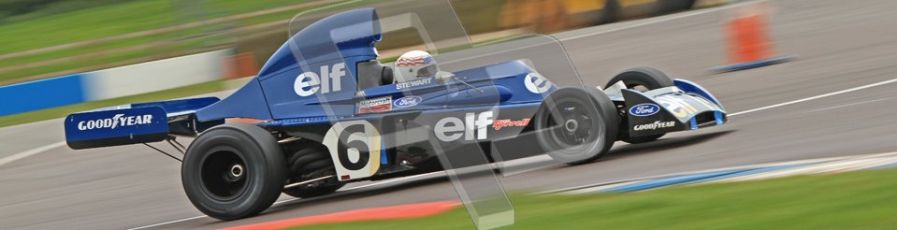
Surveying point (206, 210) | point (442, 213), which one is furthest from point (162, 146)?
point (442, 213)

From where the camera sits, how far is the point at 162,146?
51.3 ft

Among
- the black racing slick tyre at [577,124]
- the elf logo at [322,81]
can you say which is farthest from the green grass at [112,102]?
the black racing slick tyre at [577,124]

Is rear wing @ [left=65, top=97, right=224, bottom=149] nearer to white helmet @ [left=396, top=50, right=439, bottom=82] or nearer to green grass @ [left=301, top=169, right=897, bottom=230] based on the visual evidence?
white helmet @ [left=396, top=50, right=439, bottom=82]

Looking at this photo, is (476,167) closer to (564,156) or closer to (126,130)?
(564,156)

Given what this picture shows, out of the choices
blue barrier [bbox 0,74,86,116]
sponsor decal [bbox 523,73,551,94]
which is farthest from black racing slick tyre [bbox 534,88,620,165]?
blue barrier [bbox 0,74,86,116]

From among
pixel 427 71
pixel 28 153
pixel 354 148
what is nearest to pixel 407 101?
pixel 427 71

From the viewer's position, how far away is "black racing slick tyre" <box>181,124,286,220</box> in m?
9.94

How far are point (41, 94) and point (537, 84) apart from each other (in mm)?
11532

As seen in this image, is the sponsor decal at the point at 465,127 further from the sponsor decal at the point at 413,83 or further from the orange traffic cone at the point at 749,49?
the orange traffic cone at the point at 749,49

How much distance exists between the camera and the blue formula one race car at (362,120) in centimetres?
990

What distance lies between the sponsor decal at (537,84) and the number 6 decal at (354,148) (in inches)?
44.4

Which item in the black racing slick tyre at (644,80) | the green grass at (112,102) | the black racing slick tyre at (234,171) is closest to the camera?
the black racing slick tyre at (234,171)

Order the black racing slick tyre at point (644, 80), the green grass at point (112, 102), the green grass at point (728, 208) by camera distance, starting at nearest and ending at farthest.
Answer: the green grass at point (728, 208)
the black racing slick tyre at point (644, 80)
the green grass at point (112, 102)

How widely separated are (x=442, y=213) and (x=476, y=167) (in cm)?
86
